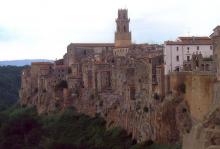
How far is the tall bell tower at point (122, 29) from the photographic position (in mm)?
84375

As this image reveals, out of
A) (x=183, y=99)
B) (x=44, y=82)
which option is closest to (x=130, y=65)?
(x=183, y=99)

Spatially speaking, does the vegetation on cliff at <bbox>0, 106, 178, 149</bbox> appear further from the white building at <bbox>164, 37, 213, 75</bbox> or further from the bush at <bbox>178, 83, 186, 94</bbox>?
the white building at <bbox>164, 37, 213, 75</bbox>

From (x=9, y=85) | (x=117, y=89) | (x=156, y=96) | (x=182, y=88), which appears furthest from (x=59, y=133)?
(x=9, y=85)

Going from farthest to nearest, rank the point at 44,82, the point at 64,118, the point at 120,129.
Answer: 1. the point at 44,82
2. the point at 64,118
3. the point at 120,129

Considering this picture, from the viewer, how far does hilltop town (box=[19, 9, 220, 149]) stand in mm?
34719

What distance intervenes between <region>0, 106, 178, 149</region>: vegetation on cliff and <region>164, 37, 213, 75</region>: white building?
6.24 m

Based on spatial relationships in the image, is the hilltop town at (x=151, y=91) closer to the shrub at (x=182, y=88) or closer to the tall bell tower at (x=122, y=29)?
the shrub at (x=182, y=88)

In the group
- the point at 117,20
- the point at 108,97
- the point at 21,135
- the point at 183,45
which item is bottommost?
the point at 21,135

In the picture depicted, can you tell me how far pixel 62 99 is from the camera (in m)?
70.8

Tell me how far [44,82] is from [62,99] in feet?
23.7

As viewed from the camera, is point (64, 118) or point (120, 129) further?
point (64, 118)

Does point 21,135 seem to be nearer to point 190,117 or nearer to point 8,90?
point 190,117

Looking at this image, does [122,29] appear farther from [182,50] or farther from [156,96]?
[156,96]

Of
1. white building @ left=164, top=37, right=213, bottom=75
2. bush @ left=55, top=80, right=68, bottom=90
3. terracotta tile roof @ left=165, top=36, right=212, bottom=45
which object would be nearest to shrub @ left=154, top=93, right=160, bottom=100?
white building @ left=164, top=37, right=213, bottom=75
